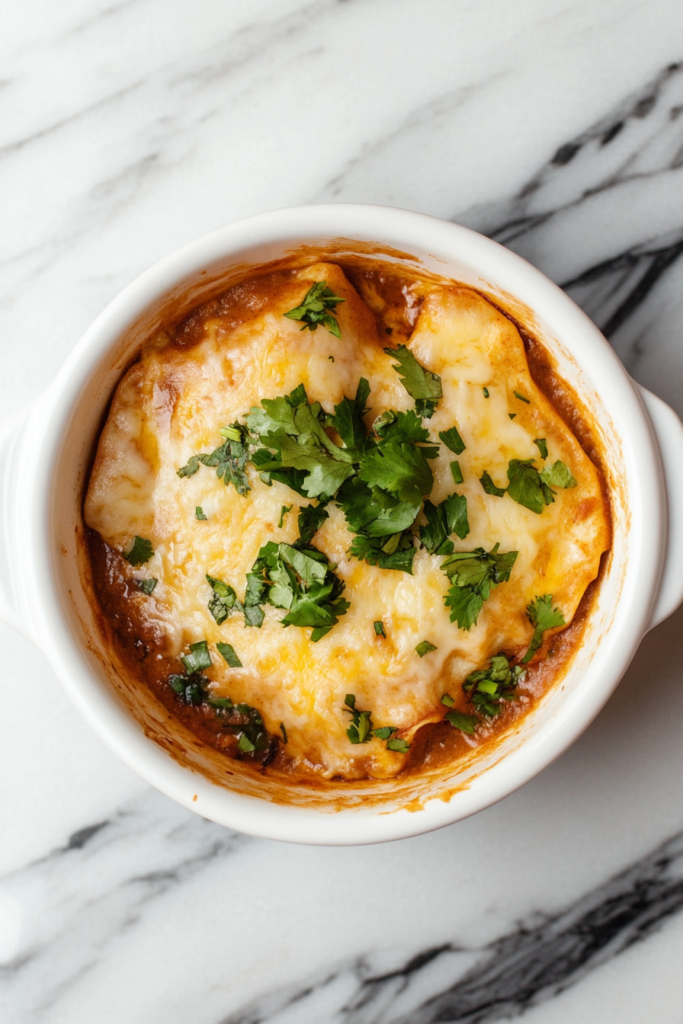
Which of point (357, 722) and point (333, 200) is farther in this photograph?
point (333, 200)

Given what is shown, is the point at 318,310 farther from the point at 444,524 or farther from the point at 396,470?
the point at 444,524

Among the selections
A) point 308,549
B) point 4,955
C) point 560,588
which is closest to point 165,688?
point 308,549

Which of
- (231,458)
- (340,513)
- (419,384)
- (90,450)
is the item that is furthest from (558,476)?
(90,450)

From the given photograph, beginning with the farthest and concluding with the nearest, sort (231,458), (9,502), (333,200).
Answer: (333,200), (9,502), (231,458)

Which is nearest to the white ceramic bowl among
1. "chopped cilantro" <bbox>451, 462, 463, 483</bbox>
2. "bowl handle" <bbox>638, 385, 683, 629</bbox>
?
"bowl handle" <bbox>638, 385, 683, 629</bbox>

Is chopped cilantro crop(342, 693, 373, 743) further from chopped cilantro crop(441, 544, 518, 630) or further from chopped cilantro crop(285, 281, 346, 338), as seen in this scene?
chopped cilantro crop(285, 281, 346, 338)

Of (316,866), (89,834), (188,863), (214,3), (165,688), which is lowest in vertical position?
(316,866)

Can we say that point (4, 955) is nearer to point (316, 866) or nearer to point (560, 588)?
point (316, 866)
